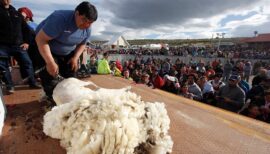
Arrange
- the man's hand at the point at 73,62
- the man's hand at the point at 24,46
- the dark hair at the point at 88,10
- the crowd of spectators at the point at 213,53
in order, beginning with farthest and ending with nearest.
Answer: the crowd of spectators at the point at 213,53 < the man's hand at the point at 24,46 < the man's hand at the point at 73,62 < the dark hair at the point at 88,10

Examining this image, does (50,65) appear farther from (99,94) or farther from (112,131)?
(112,131)

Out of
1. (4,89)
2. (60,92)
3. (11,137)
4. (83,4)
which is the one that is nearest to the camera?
(11,137)

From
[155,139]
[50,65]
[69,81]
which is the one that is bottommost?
[155,139]

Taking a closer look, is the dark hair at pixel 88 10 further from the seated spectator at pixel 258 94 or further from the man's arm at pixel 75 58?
the seated spectator at pixel 258 94

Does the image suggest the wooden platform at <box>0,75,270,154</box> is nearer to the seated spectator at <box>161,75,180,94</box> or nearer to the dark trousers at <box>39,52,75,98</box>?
the dark trousers at <box>39,52,75,98</box>

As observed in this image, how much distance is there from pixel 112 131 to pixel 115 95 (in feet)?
1.33

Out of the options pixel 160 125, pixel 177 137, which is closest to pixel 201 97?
pixel 177 137

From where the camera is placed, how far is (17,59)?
4.11 m

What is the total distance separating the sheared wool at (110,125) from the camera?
1551 millimetres

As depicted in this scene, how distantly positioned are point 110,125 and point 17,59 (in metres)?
3.28

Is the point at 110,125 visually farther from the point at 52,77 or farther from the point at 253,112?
the point at 253,112

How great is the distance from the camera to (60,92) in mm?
2572

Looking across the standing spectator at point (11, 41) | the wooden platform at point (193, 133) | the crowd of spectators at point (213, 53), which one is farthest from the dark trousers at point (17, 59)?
the crowd of spectators at point (213, 53)

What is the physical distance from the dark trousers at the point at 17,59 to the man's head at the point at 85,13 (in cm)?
174
